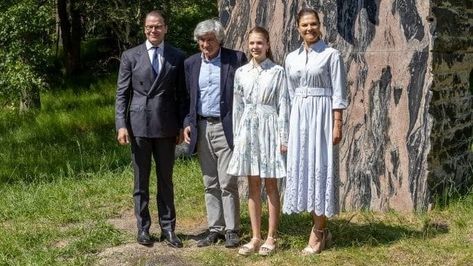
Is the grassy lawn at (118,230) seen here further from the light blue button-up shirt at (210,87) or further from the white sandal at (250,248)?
the light blue button-up shirt at (210,87)

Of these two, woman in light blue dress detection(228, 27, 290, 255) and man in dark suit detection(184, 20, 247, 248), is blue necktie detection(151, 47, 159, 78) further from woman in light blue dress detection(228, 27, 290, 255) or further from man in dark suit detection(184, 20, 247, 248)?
woman in light blue dress detection(228, 27, 290, 255)

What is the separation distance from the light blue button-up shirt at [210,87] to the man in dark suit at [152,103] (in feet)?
0.62

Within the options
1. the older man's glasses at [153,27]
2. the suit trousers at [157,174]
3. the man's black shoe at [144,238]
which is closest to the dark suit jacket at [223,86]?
the suit trousers at [157,174]

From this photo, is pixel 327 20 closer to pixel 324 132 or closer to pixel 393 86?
pixel 393 86

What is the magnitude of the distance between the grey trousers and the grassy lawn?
10.0 inches

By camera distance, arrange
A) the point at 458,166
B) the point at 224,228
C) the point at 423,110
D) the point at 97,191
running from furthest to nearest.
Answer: the point at 97,191, the point at 458,166, the point at 423,110, the point at 224,228

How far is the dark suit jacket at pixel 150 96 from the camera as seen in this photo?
5.59 meters

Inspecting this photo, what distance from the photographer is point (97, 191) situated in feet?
26.9

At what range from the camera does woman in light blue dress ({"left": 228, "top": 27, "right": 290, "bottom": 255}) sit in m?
5.35

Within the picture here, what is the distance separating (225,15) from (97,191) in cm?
245

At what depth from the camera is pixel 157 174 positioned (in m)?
5.77

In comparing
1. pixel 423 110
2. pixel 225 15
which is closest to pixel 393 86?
pixel 423 110

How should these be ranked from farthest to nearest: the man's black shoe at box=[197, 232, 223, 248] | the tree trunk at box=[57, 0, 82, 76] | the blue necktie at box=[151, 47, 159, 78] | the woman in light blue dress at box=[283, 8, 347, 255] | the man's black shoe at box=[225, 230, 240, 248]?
the tree trunk at box=[57, 0, 82, 76] → the man's black shoe at box=[197, 232, 223, 248] → the man's black shoe at box=[225, 230, 240, 248] → the blue necktie at box=[151, 47, 159, 78] → the woman in light blue dress at box=[283, 8, 347, 255]

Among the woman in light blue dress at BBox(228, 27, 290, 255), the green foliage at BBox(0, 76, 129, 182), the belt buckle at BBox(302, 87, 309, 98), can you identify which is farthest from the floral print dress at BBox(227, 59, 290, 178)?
the green foliage at BBox(0, 76, 129, 182)
